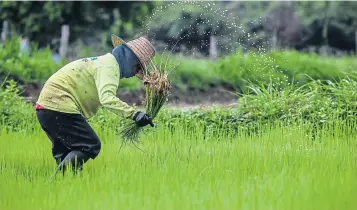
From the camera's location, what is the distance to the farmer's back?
11.4 ft

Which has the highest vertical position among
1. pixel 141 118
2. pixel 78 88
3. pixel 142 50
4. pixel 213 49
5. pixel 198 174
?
pixel 142 50

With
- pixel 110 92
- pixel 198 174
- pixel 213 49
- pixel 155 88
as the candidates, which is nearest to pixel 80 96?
pixel 110 92

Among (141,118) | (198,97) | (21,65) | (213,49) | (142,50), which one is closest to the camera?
(141,118)

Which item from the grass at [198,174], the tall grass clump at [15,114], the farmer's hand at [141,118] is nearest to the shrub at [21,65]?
the tall grass clump at [15,114]

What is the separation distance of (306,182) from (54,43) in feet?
32.6

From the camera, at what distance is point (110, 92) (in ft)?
10.8

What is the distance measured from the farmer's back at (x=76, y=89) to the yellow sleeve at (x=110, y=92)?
6 centimetres

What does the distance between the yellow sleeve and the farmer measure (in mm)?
17

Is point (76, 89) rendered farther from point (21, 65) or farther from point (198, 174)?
point (21, 65)

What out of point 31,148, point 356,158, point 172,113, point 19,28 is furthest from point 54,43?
point 356,158

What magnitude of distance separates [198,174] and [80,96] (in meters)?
0.79

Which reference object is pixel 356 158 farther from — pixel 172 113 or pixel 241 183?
pixel 172 113

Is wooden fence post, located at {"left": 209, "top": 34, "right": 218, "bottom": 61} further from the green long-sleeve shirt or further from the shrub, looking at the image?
the green long-sleeve shirt

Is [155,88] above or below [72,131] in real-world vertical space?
above
